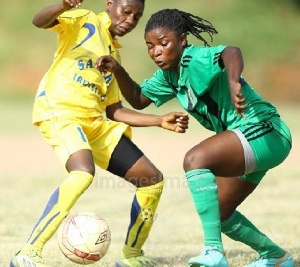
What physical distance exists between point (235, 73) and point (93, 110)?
1.45 meters

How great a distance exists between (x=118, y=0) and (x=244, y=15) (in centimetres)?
2651

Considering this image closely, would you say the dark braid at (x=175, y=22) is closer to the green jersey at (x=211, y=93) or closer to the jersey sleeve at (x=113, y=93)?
the green jersey at (x=211, y=93)

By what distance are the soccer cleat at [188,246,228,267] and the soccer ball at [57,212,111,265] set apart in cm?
93

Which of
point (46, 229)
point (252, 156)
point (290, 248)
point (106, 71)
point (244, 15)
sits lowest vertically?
point (290, 248)

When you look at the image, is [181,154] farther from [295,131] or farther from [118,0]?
[118,0]

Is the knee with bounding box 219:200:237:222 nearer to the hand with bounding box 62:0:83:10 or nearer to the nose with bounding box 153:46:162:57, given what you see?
the nose with bounding box 153:46:162:57

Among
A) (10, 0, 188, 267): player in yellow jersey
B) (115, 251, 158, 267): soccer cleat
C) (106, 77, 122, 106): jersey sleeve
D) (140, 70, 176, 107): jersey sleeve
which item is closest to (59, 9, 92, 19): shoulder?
(10, 0, 188, 267): player in yellow jersey

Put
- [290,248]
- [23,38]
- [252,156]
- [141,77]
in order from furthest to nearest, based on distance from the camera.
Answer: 1. [23,38]
2. [141,77]
3. [290,248]
4. [252,156]

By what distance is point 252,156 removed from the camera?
5527 mm

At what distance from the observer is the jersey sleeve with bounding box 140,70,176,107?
6.17 m

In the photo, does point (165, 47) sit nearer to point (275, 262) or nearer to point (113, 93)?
point (113, 93)

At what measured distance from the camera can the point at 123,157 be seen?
6.38 meters

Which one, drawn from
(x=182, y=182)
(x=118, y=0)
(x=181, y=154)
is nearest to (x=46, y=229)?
(x=118, y=0)

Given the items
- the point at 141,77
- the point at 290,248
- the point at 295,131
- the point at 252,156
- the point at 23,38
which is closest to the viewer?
the point at 252,156
